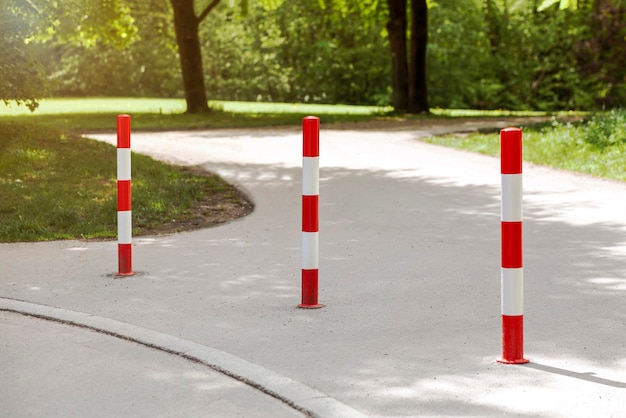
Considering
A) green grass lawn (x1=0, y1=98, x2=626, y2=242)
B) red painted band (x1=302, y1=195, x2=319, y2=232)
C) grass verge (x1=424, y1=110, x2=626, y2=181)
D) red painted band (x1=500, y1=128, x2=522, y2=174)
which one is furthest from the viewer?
grass verge (x1=424, y1=110, x2=626, y2=181)

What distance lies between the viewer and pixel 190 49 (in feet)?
106

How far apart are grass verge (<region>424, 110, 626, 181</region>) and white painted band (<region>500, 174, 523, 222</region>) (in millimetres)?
9958

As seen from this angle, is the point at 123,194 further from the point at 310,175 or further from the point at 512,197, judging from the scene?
the point at 512,197

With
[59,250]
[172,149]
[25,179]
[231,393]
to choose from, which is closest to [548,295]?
[231,393]

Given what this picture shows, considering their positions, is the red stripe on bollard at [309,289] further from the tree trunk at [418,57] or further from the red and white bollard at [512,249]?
the tree trunk at [418,57]

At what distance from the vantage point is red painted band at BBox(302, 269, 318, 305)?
24.2 ft

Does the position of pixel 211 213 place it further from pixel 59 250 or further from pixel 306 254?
pixel 306 254

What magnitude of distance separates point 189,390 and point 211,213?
24.7 feet

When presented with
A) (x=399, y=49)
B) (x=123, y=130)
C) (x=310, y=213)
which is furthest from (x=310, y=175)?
(x=399, y=49)

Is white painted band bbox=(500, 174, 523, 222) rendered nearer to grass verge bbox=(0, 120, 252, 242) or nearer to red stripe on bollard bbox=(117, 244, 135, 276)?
red stripe on bollard bbox=(117, 244, 135, 276)

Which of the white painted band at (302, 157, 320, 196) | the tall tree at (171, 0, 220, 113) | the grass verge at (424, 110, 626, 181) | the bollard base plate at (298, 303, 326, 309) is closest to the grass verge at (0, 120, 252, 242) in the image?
the bollard base plate at (298, 303, 326, 309)

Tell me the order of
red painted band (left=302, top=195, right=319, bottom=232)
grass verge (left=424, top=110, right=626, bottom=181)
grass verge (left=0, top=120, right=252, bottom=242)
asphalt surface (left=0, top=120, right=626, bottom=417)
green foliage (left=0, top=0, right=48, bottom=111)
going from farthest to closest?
green foliage (left=0, top=0, right=48, bottom=111)
grass verge (left=424, top=110, right=626, bottom=181)
grass verge (left=0, top=120, right=252, bottom=242)
red painted band (left=302, top=195, right=319, bottom=232)
asphalt surface (left=0, top=120, right=626, bottom=417)

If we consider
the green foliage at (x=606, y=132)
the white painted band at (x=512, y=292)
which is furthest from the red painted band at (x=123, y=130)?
the green foliage at (x=606, y=132)

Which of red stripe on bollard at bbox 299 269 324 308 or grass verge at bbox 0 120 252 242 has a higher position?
grass verge at bbox 0 120 252 242
